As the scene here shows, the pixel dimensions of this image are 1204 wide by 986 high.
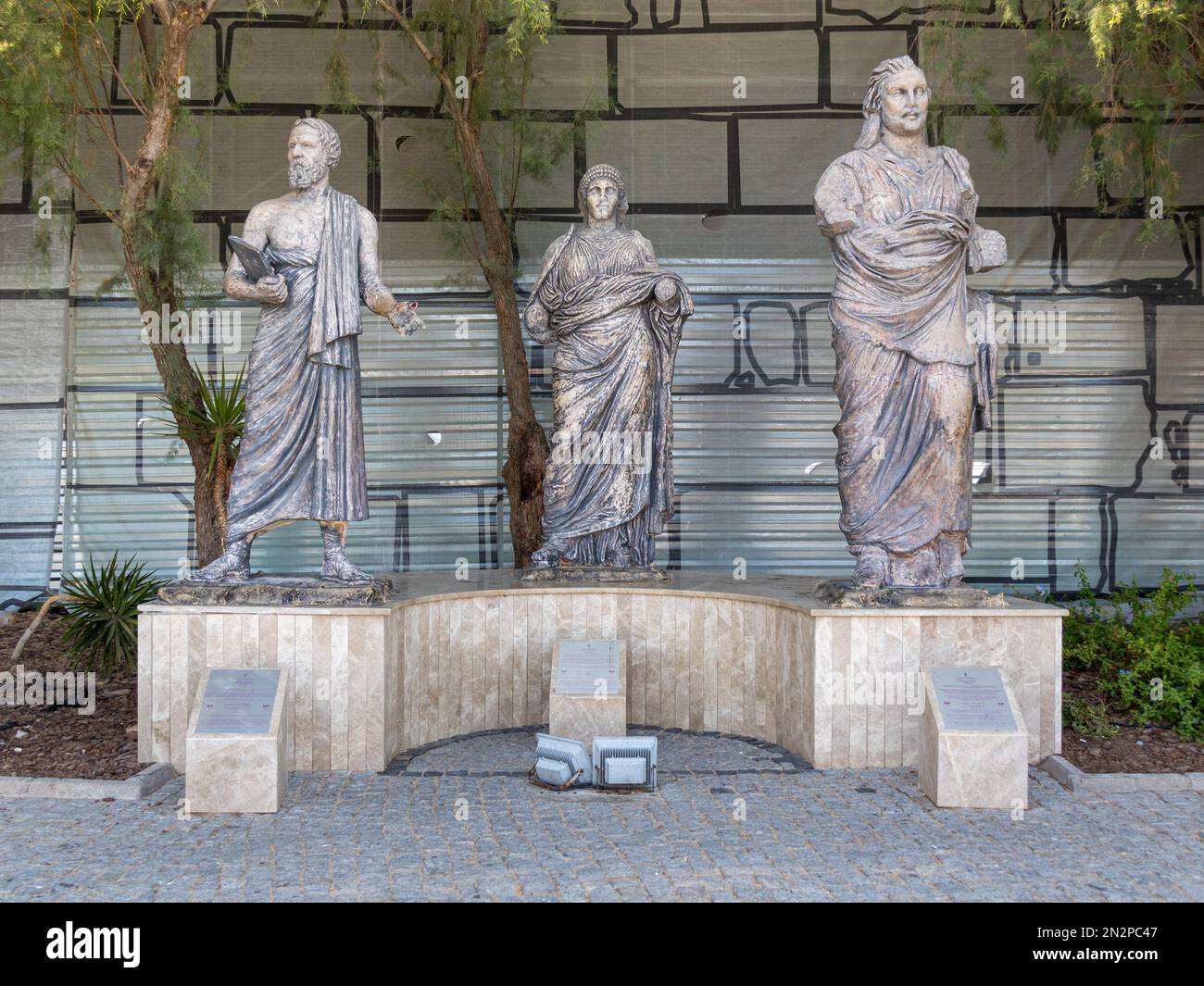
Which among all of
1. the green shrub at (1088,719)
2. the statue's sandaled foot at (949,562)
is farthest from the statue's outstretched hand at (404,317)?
the green shrub at (1088,719)

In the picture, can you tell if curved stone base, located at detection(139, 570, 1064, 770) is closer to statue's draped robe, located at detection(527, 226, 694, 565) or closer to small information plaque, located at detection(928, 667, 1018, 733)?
small information plaque, located at detection(928, 667, 1018, 733)

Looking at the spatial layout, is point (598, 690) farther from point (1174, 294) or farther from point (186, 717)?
point (1174, 294)

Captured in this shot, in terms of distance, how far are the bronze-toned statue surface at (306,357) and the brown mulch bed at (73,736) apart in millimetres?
1031

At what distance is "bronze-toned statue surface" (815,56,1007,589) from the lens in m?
6.08

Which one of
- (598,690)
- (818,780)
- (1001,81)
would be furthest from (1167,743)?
(1001,81)

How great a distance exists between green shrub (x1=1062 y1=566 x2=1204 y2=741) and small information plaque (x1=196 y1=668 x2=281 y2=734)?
4536 mm

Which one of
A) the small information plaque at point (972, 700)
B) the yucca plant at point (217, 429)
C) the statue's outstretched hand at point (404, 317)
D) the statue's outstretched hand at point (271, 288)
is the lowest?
the small information plaque at point (972, 700)

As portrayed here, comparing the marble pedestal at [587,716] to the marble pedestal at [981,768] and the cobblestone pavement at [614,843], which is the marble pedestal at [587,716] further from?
the marble pedestal at [981,768]

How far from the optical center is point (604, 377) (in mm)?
7133

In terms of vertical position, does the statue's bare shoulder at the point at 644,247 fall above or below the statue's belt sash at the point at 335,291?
above

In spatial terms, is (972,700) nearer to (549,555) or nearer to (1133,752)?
(1133,752)

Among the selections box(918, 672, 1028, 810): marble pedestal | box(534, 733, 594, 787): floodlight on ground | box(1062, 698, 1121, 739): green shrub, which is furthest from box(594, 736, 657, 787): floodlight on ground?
box(1062, 698, 1121, 739): green shrub

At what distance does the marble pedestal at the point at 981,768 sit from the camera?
207 inches

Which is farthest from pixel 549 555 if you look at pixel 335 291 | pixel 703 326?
pixel 703 326
